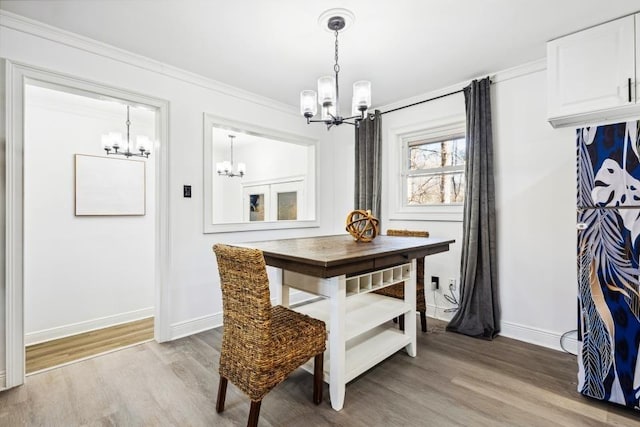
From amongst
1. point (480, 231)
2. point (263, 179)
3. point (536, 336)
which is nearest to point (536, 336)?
point (536, 336)

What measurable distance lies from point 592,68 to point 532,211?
45.0 inches

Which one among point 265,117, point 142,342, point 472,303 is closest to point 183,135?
point 265,117

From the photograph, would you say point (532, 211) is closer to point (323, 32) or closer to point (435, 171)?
point (435, 171)

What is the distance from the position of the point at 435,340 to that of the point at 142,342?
8.63 ft

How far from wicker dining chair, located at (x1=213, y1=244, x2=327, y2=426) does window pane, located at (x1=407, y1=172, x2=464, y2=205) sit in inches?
88.2

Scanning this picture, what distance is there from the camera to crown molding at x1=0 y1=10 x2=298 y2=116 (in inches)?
79.7

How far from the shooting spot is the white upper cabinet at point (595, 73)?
2.00m

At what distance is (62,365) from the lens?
2309 mm

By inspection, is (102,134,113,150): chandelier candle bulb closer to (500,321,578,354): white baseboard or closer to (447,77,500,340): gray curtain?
(447,77,500,340): gray curtain

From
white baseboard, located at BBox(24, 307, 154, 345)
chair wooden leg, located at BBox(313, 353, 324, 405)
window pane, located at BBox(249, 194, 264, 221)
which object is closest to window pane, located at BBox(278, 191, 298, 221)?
window pane, located at BBox(249, 194, 264, 221)

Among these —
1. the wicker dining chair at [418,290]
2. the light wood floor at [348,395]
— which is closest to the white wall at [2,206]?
the light wood floor at [348,395]

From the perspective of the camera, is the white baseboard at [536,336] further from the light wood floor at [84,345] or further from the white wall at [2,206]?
the white wall at [2,206]

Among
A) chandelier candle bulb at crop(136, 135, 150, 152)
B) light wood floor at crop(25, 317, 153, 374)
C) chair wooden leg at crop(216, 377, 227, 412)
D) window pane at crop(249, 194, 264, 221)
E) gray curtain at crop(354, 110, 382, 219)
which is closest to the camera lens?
chair wooden leg at crop(216, 377, 227, 412)

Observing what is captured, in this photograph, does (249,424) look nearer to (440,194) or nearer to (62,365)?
(62,365)
